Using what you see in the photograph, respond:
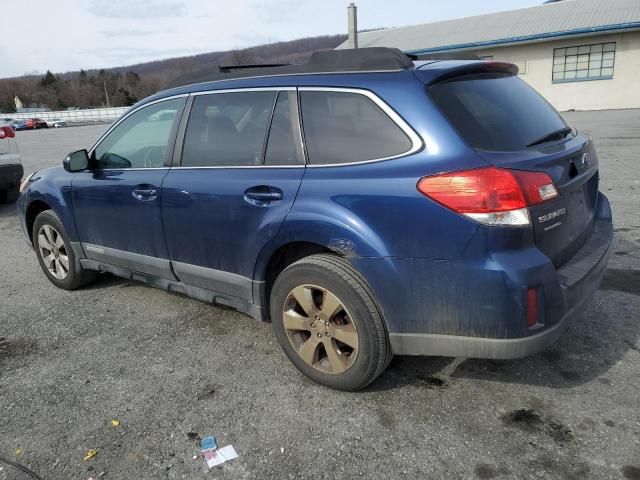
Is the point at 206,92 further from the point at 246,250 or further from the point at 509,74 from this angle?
the point at 509,74

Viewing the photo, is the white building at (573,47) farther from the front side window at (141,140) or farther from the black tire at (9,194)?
the front side window at (141,140)

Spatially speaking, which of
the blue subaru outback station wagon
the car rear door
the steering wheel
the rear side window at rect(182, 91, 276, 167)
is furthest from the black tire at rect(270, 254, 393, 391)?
the steering wheel

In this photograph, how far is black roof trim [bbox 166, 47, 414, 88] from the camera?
286 cm

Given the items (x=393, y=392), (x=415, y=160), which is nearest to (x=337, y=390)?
(x=393, y=392)

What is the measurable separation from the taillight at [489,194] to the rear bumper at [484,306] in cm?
18

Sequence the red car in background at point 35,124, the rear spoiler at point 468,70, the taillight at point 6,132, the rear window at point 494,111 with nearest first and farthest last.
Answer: the rear window at point 494,111
the rear spoiler at point 468,70
the taillight at point 6,132
the red car in background at point 35,124

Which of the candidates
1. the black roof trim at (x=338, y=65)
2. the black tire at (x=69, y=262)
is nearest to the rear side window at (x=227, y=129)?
the black roof trim at (x=338, y=65)

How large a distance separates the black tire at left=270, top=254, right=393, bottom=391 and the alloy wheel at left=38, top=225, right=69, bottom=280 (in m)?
2.69

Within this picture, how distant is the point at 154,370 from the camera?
341 centimetres

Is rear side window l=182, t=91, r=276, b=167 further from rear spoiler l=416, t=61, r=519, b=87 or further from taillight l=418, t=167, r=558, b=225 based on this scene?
taillight l=418, t=167, r=558, b=225

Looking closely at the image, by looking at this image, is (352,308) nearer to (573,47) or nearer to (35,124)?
(573,47)

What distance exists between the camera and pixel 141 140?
4.05m

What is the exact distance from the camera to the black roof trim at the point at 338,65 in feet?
9.39

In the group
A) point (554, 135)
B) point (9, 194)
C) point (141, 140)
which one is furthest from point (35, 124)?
point (554, 135)
